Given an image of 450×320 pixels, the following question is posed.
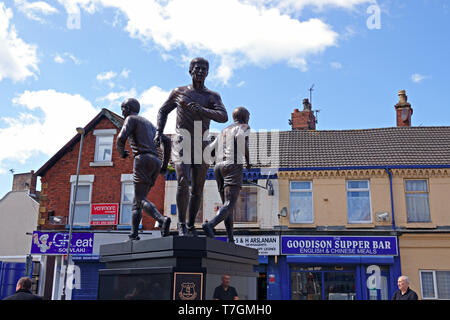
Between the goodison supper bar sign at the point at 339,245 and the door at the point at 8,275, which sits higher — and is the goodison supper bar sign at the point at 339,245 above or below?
above

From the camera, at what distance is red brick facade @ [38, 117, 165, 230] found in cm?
2183

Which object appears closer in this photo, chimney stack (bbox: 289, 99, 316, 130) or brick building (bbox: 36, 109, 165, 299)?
brick building (bbox: 36, 109, 165, 299)

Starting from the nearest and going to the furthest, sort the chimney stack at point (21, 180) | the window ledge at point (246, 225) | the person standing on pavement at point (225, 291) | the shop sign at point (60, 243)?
the person standing on pavement at point (225, 291) → the window ledge at point (246, 225) → the shop sign at point (60, 243) → the chimney stack at point (21, 180)

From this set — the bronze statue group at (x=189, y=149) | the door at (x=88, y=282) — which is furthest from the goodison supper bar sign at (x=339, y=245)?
the bronze statue group at (x=189, y=149)

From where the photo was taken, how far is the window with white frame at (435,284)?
18766mm

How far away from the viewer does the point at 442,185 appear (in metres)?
19.9

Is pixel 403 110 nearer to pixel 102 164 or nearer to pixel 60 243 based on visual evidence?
pixel 102 164

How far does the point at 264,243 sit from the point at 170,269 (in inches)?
591

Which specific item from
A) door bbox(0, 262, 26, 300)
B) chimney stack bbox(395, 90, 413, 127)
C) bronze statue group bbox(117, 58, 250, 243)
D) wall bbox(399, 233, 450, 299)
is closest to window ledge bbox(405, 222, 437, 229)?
wall bbox(399, 233, 450, 299)

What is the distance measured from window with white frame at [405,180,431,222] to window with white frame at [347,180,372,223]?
5.51 feet

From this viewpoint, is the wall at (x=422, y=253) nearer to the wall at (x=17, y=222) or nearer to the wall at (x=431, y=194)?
the wall at (x=431, y=194)

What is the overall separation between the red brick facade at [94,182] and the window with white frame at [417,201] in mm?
11087

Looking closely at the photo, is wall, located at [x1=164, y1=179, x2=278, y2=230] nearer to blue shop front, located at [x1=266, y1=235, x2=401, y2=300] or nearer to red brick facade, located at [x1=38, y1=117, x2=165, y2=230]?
red brick facade, located at [x1=38, y1=117, x2=165, y2=230]
